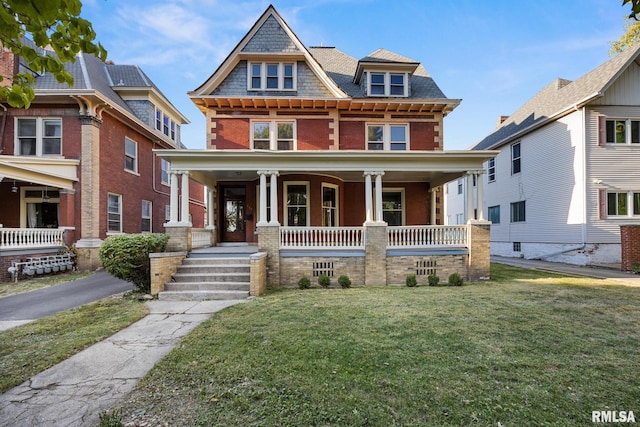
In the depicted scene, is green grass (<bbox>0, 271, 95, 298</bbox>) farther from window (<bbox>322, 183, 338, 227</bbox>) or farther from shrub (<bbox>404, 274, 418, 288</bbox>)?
shrub (<bbox>404, 274, 418, 288</bbox>)

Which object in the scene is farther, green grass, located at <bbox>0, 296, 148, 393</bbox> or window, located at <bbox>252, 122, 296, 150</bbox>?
window, located at <bbox>252, 122, 296, 150</bbox>

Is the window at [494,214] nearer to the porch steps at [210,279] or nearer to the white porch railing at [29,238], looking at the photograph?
the porch steps at [210,279]

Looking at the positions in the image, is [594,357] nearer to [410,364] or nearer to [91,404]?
[410,364]

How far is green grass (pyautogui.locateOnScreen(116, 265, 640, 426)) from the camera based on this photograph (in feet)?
8.89

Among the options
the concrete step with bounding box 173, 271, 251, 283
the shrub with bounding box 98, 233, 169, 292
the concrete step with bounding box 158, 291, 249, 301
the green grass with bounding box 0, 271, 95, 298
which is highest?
the shrub with bounding box 98, 233, 169, 292

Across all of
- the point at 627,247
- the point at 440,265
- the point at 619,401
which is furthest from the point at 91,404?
the point at 627,247

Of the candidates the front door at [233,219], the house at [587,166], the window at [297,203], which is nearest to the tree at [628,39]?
the house at [587,166]

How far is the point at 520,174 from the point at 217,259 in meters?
17.4

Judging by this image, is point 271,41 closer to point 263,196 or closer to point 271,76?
point 271,76

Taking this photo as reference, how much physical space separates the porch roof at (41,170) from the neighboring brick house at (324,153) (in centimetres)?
549

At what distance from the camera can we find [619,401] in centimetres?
287

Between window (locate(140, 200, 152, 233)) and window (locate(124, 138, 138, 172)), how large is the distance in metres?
2.04

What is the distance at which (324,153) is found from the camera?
9.49m

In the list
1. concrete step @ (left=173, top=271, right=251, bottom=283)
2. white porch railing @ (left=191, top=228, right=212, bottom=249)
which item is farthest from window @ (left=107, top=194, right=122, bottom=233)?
concrete step @ (left=173, top=271, right=251, bottom=283)
